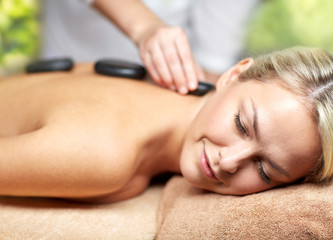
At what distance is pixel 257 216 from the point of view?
81cm

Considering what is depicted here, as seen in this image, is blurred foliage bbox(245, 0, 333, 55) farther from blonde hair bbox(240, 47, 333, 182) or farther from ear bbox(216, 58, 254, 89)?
blonde hair bbox(240, 47, 333, 182)

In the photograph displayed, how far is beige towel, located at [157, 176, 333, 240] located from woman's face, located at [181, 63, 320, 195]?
0.12 ft

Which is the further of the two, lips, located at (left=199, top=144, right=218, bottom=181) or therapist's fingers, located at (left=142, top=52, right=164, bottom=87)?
therapist's fingers, located at (left=142, top=52, right=164, bottom=87)

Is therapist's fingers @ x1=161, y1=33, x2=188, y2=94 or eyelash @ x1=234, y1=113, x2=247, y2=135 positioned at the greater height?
therapist's fingers @ x1=161, y1=33, x2=188, y2=94

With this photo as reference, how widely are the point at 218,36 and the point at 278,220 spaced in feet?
3.71

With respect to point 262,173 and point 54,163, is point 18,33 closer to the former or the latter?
point 54,163

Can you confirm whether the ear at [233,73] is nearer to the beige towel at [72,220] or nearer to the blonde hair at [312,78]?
the blonde hair at [312,78]

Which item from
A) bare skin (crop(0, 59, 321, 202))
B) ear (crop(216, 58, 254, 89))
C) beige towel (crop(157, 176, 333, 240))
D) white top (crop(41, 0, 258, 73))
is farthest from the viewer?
white top (crop(41, 0, 258, 73))

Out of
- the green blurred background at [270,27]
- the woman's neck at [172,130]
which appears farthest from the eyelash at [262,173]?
the green blurred background at [270,27]

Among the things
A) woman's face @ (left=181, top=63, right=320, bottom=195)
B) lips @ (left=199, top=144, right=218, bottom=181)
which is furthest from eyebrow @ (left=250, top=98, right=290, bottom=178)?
lips @ (left=199, top=144, right=218, bottom=181)

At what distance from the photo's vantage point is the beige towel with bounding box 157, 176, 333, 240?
0.77 metres

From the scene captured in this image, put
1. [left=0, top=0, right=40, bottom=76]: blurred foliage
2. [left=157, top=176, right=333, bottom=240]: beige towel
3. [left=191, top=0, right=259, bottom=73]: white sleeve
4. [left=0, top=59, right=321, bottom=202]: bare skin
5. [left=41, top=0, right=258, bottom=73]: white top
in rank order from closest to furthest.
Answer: [left=157, top=176, right=333, bottom=240]: beige towel, [left=0, top=59, right=321, bottom=202]: bare skin, [left=0, top=0, right=40, bottom=76]: blurred foliage, [left=41, top=0, right=258, bottom=73]: white top, [left=191, top=0, right=259, bottom=73]: white sleeve

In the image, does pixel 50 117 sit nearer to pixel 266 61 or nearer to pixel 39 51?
pixel 266 61

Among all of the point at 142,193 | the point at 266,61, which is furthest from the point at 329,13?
the point at 142,193
